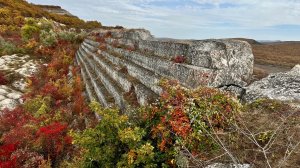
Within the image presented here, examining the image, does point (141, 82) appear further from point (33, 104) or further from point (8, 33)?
point (8, 33)

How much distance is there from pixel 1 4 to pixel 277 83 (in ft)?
209

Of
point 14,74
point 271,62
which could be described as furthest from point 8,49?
point 271,62

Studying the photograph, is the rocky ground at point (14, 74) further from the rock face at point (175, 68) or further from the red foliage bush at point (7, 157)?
the rock face at point (175, 68)

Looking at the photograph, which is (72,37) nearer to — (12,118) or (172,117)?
(12,118)

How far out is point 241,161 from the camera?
11.8 feet

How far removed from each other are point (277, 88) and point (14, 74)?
61.4 ft

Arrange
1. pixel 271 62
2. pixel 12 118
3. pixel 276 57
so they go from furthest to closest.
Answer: pixel 276 57 → pixel 12 118 → pixel 271 62

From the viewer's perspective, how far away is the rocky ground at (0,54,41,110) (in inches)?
626

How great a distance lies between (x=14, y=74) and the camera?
20.2 meters

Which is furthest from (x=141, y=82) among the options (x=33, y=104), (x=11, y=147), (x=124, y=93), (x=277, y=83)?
(x=33, y=104)

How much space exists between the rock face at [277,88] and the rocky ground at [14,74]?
1276 cm

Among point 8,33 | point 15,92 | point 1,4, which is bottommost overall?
point 15,92

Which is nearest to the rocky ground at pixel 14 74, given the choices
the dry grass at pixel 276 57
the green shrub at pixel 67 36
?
the green shrub at pixel 67 36

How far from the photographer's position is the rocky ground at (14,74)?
1590 centimetres
